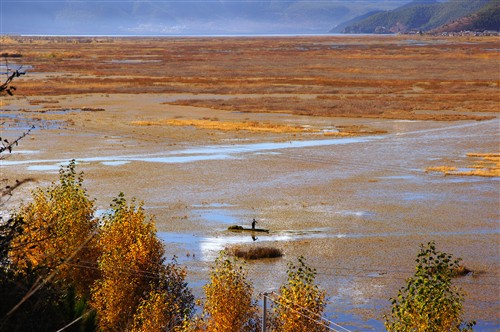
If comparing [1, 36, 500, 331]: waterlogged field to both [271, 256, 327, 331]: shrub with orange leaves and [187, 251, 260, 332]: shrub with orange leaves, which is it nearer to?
[187, 251, 260, 332]: shrub with orange leaves

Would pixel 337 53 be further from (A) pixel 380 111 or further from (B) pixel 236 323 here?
(B) pixel 236 323

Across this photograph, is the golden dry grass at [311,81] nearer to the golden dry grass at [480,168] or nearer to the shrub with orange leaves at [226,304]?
the golden dry grass at [480,168]

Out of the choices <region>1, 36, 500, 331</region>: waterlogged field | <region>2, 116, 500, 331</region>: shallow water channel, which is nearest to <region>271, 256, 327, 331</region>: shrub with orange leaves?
<region>2, 116, 500, 331</region>: shallow water channel

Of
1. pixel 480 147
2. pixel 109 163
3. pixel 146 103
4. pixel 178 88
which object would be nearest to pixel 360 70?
pixel 178 88

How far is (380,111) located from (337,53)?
104359 millimetres

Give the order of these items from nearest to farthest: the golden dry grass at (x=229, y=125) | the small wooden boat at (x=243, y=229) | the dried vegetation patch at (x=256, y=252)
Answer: the dried vegetation patch at (x=256, y=252) < the small wooden boat at (x=243, y=229) < the golden dry grass at (x=229, y=125)

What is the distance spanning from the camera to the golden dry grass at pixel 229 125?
218ft

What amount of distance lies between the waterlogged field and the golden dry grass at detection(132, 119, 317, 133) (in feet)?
0.52

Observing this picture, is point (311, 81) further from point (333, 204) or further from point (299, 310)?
point (299, 310)

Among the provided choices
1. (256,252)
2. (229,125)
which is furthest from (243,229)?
(229,125)

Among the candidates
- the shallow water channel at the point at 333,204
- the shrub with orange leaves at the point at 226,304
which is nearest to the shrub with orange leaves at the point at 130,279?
the shrub with orange leaves at the point at 226,304

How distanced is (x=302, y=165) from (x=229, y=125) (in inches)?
749

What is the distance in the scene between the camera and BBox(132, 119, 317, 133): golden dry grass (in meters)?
66.3

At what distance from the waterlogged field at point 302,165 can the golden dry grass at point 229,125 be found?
0.52ft
